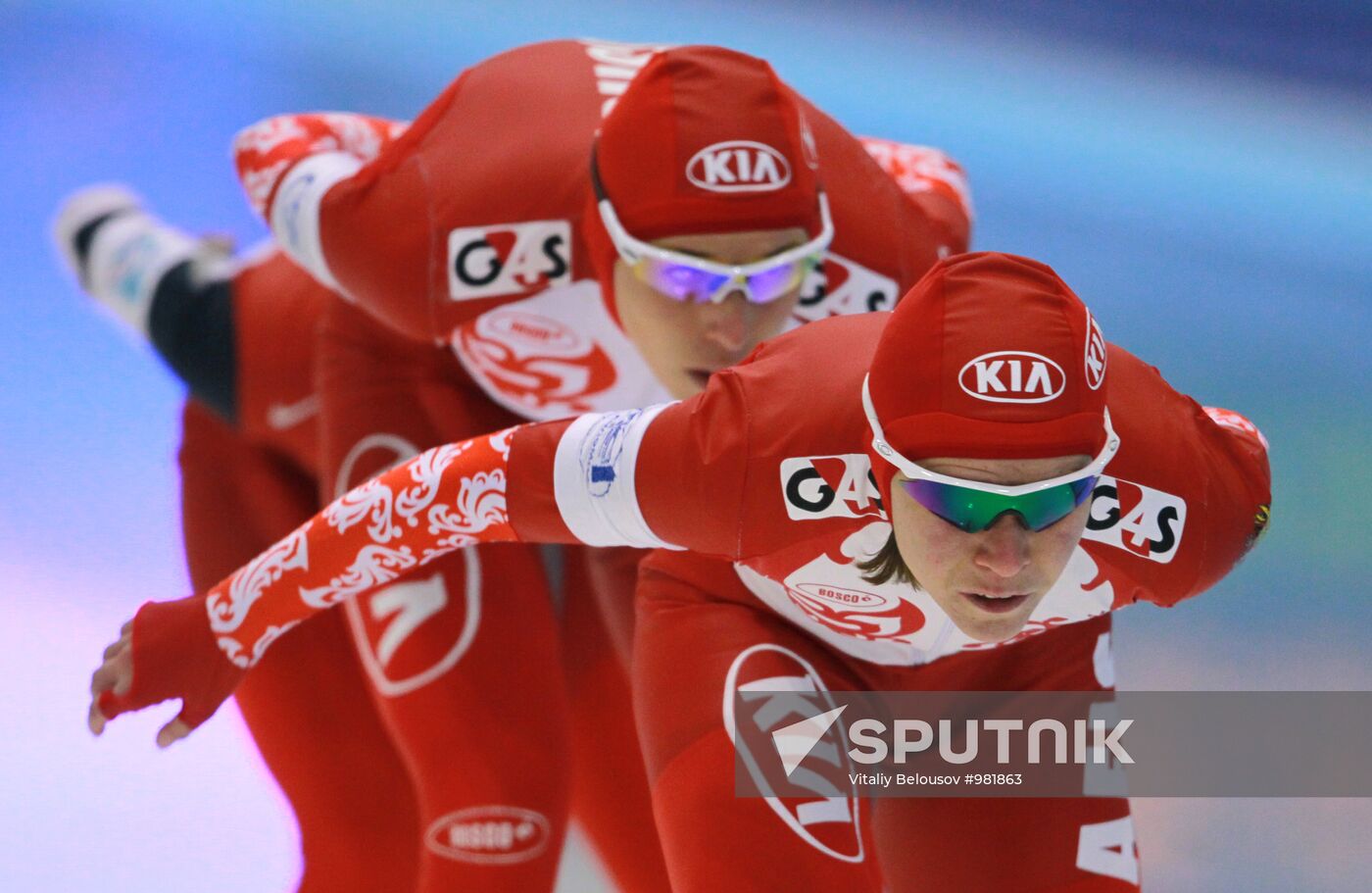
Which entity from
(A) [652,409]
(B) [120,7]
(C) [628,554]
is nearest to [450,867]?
(C) [628,554]

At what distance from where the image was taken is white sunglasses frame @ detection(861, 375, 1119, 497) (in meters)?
2.37

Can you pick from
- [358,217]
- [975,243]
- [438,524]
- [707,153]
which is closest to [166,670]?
[438,524]

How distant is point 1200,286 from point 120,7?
14.9ft

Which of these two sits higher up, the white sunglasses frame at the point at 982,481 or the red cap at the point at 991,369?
the red cap at the point at 991,369

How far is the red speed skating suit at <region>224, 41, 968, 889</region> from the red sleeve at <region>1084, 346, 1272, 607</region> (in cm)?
92

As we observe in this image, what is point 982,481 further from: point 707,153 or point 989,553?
point 707,153

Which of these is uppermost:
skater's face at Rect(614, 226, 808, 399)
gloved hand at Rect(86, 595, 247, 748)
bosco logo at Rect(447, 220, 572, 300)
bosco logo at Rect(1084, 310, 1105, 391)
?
bosco logo at Rect(447, 220, 572, 300)

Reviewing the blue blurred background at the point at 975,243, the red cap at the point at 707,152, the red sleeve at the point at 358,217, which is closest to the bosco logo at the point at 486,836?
the blue blurred background at the point at 975,243

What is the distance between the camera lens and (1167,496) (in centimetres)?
266

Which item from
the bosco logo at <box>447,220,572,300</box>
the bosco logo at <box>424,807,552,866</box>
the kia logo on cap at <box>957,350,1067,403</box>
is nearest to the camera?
the kia logo on cap at <box>957,350,1067,403</box>

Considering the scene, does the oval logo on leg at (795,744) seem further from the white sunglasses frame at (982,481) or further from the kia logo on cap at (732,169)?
the kia logo on cap at (732,169)

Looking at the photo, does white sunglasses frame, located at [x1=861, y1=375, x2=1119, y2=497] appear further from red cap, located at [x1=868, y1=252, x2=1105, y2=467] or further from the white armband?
the white armband

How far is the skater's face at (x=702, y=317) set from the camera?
3225 millimetres

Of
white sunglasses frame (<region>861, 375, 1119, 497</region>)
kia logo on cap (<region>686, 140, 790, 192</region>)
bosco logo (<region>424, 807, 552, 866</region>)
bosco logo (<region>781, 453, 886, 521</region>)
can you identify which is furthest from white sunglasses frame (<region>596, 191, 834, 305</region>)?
bosco logo (<region>424, 807, 552, 866</region>)
